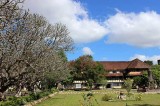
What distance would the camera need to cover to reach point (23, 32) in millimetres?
32875

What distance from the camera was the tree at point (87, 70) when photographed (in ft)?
326

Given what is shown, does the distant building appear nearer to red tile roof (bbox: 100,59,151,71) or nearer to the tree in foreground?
red tile roof (bbox: 100,59,151,71)

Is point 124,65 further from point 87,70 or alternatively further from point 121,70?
point 87,70

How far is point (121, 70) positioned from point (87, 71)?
1229 inches

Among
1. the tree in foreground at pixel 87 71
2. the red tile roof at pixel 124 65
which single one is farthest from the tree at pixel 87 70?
the red tile roof at pixel 124 65

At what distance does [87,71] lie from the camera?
99.7 meters

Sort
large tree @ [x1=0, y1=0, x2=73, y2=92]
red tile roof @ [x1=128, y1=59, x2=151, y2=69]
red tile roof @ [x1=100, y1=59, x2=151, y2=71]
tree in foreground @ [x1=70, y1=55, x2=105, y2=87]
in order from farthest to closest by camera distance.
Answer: red tile roof @ [x1=100, y1=59, x2=151, y2=71], red tile roof @ [x1=128, y1=59, x2=151, y2=69], tree in foreground @ [x1=70, y1=55, x2=105, y2=87], large tree @ [x1=0, y1=0, x2=73, y2=92]

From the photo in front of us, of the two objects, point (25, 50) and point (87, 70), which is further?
point (87, 70)

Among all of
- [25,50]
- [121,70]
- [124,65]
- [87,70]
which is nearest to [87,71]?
[87,70]

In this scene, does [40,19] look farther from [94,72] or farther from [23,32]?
[94,72]

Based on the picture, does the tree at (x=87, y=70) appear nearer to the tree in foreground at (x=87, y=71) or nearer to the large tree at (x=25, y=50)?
the tree in foreground at (x=87, y=71)

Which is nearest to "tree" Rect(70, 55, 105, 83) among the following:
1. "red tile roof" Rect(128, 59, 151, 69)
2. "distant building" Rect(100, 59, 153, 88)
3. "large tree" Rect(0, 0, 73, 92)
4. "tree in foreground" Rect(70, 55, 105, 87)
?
"tree in foreground" Rect(70, 55, 105, 87)

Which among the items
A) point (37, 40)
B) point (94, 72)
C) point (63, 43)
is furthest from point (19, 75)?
point (94, 72)

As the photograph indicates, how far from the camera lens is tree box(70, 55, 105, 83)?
99500 mm
